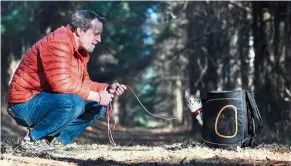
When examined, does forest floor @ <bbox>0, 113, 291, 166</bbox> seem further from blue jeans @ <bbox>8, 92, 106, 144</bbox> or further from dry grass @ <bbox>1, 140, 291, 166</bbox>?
blue jeans @ <bbox>8, 92, 106, 144</bbox>

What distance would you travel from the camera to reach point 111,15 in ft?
69.1

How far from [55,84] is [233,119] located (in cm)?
221

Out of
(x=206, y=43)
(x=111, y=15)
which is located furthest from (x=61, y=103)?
(x=111, y=15)

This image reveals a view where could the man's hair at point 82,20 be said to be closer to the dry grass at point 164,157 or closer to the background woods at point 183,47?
the dry grass at point 164,157

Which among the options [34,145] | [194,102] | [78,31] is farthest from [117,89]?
[194,102]

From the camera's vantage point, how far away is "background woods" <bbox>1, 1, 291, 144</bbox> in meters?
10.5

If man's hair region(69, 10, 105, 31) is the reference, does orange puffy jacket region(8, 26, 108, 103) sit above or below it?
below

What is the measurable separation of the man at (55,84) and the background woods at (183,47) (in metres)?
3.74

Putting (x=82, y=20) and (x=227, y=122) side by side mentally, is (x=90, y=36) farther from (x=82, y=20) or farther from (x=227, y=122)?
(x=227, y=122)

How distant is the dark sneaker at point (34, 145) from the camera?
17.9ft

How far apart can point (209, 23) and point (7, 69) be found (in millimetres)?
9990

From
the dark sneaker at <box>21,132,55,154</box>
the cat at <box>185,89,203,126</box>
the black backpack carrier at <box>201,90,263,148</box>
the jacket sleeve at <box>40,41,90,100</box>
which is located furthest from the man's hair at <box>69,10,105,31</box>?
the cat at <box>185,89,203,126</box>

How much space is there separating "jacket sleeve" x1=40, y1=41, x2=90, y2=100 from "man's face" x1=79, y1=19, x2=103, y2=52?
8.2 inches

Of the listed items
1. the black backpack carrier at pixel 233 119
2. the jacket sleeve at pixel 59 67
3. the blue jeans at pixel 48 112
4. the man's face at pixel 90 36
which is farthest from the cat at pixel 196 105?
the jacket sleeve at pixel 59 67
